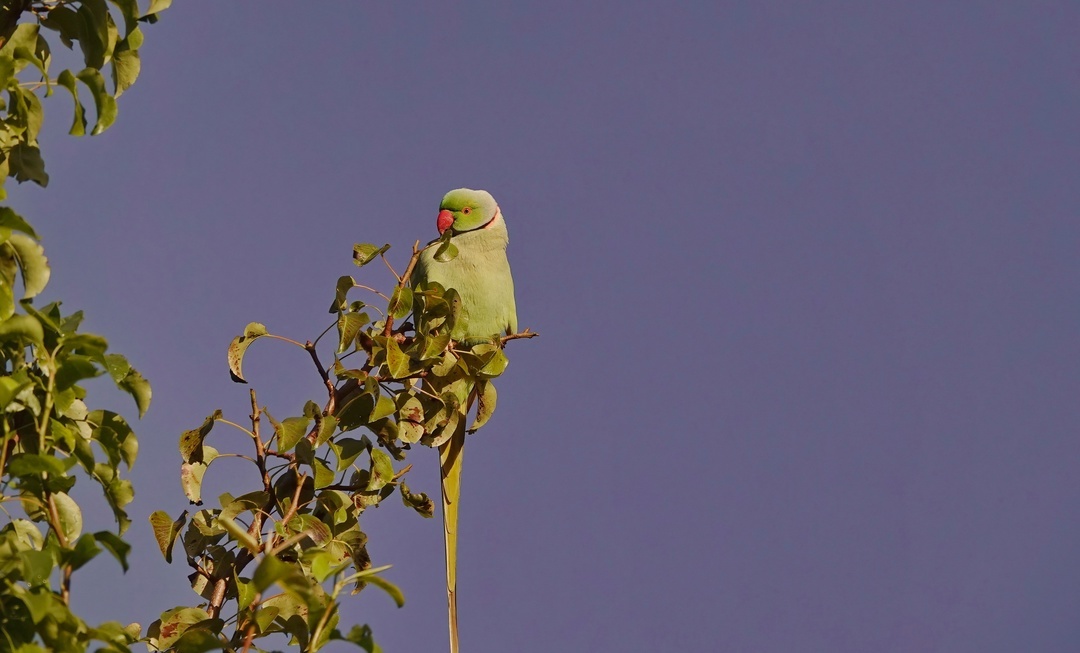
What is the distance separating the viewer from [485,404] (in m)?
2.87

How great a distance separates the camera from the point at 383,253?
2.57 metres

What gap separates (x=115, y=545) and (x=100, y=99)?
82cm

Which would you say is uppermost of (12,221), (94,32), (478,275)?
(94,32)

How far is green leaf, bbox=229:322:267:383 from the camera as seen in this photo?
234 centimetres

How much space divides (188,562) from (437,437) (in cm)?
66

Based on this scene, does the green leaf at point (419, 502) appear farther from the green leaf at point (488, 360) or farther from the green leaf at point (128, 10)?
the green leaf at point (128, 10)

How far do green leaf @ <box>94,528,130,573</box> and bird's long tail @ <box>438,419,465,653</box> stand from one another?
5.38ft

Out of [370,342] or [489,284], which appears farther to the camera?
[489,284]

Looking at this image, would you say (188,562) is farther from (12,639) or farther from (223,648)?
(12,639)

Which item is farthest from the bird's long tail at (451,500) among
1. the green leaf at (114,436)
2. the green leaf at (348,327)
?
the green leaf at (114,436)

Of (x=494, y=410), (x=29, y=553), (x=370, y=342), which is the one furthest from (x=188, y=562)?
(x=494, y=410)

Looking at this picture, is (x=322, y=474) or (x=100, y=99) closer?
(x=100, y=99)

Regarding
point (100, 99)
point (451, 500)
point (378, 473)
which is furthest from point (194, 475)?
point (451, 500)

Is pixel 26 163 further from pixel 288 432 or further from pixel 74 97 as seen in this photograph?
pixel 288 432
